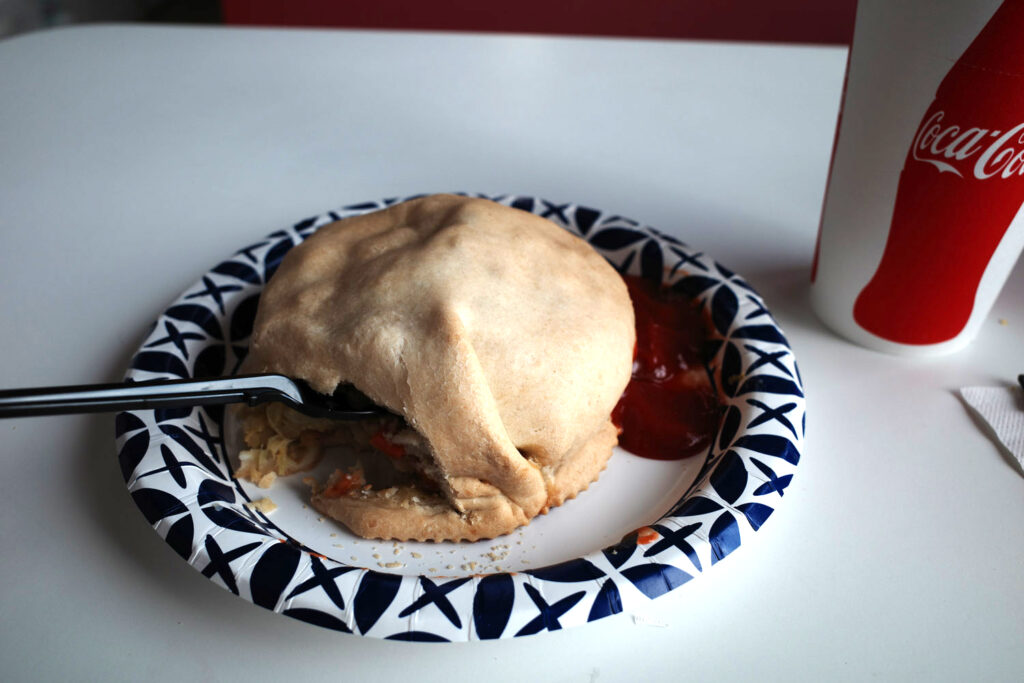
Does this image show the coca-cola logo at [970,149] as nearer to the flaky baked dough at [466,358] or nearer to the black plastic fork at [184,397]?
the flaky baked dough at [466,358]

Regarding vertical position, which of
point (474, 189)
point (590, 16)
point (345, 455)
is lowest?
point (345, 455)

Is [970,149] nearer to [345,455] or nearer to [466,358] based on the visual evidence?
[466,358]

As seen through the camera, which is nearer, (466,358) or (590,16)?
(466,358)

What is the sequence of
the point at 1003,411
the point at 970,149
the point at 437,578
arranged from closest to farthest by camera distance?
the point at 437,578 → the point at 970,149 → the point at 1003,411

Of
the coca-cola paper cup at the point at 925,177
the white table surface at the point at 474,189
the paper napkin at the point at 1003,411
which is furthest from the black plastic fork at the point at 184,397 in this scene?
the paper napkin at the point at 1003,411

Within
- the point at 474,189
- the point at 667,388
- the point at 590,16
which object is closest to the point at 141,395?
the point at 667,388
